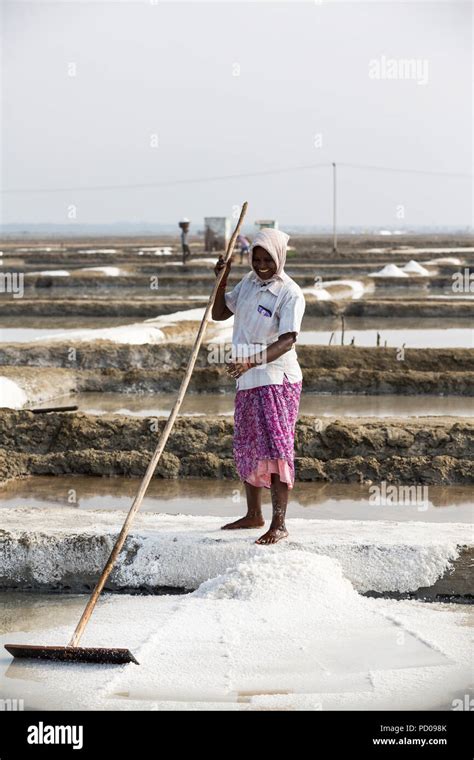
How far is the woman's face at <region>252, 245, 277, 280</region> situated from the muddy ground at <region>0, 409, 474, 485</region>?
214 centimetres

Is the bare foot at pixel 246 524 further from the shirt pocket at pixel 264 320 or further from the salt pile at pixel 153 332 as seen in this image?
the salt pile at pixel 153 332

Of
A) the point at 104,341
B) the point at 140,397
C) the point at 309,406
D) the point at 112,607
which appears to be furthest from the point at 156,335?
the point at 112,607

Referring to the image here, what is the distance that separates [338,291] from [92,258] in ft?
42.9

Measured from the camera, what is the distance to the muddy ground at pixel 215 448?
607 cm

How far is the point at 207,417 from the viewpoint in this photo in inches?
267

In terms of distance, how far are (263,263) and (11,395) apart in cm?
411

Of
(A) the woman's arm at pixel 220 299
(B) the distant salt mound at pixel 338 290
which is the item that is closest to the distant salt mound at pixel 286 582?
(A) the woman's arm at pixel 220 299

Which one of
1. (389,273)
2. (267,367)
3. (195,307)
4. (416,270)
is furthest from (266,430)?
(416,270)

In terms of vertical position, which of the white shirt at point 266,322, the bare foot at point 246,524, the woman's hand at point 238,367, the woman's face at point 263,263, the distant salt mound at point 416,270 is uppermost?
the woman's face at point 263,263

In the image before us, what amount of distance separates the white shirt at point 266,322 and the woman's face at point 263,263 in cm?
3

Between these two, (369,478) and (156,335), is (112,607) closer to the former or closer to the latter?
(369,478)

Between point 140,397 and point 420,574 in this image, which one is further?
point 140,397

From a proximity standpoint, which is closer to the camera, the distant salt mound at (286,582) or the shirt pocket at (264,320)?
the distant salt mound at (286,582)
